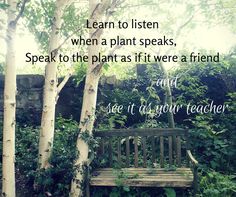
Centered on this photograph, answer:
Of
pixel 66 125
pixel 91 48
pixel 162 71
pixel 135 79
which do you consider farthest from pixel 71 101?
pixel 91 48

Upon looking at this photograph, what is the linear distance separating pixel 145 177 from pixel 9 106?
7.26 feet

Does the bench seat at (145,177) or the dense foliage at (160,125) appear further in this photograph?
the dense foliage at (160,125)

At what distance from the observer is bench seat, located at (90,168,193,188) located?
4109mm

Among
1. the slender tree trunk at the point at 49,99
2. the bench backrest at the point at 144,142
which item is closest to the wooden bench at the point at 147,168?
the bench backrest at the point at 144,142

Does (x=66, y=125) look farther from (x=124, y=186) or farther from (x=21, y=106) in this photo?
(x=124, y=186)

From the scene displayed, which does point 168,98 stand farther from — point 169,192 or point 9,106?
point 9,106

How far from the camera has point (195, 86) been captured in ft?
22.7

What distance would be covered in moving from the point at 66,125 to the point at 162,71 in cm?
239

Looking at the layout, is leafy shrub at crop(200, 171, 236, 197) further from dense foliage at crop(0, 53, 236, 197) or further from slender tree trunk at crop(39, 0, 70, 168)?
slender tree trunk at crop(39, 0, 70, 168)

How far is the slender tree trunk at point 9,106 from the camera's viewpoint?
13.8 feet

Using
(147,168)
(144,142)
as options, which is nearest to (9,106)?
(144,142)

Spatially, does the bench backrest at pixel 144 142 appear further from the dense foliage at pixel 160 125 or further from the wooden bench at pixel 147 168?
the dense foliage at pixel 160 125

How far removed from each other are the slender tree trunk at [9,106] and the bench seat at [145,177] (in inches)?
47.3

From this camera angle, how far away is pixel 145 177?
4332 mm
